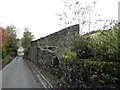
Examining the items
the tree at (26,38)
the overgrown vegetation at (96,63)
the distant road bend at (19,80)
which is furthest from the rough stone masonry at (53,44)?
the tree at (26,38)

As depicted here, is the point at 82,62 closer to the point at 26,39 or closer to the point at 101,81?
the point at 101,81

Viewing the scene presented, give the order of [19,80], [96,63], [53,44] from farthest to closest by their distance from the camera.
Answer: [53,44] → [19,80] → [96,63]

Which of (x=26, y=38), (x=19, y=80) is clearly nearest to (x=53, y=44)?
(x=19, y=80)

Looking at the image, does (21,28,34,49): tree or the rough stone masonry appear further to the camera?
(21,28,34,49): tree

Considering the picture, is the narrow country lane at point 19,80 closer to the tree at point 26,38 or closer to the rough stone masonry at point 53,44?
the rough stone masonry at point 53,44

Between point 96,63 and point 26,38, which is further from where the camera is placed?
point 26,38

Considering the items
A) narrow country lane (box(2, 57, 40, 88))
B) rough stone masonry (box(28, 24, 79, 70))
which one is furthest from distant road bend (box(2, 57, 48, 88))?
rough stone masonry (box(28, 24, 79, 70))

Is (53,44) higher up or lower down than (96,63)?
higher up

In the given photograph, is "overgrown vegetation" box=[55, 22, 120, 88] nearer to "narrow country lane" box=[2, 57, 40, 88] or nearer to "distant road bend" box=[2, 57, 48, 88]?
"distant road bend" box=[2, 57, 48, 88]

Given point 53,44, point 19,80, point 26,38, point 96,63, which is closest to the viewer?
point 96,63

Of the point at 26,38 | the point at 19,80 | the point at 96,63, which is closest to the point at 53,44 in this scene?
the point at 19,80

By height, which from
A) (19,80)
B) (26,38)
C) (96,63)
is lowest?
(19,80)

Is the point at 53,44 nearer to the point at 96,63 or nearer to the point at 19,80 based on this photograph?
the point at 19,80

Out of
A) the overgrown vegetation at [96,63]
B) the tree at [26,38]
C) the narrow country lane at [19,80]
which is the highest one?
the tree at [26,38]
